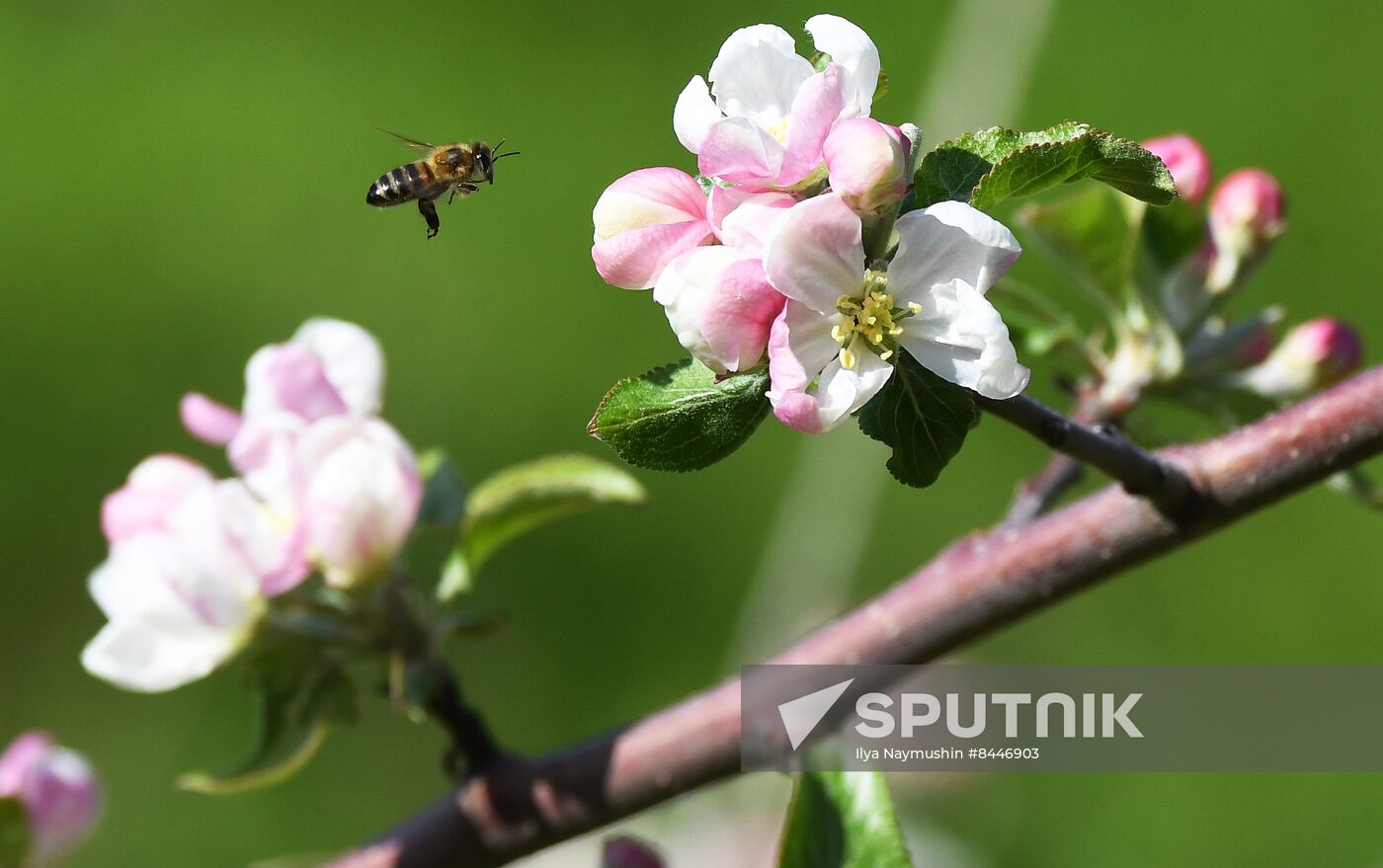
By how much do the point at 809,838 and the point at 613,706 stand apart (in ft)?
5.01

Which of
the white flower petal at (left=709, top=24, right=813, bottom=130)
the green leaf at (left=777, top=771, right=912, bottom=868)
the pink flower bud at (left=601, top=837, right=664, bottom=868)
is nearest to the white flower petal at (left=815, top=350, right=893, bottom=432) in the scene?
the white flower petal at (left=709, top=24, right=813, bottom=130)

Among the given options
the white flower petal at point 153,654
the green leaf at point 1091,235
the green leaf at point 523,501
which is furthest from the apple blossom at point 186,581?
the green leaf at point 1091,235

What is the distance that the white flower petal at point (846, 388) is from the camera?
0.46 meters

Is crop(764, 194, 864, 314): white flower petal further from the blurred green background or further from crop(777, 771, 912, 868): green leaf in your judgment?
the blurred green background

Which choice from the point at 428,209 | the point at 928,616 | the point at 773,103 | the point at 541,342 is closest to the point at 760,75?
the point at 773,103

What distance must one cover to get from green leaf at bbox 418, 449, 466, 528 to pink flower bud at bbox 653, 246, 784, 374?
39 centimetres

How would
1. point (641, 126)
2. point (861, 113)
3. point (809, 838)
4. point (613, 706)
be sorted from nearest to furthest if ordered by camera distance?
point (861, 113) → point (809, 838) → point (613, 706) → point (641, 126)

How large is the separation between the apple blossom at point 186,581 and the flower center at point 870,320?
1.27 feet

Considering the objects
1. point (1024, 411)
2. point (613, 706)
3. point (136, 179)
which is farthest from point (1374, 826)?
point (136, 179)

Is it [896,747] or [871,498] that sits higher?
[871,498]

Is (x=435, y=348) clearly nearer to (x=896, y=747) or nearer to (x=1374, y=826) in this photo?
(x=1374, y=826)

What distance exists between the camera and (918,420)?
1.56ft

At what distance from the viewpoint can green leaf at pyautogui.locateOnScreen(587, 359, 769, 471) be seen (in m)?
0.48

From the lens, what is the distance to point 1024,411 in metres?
0.49
